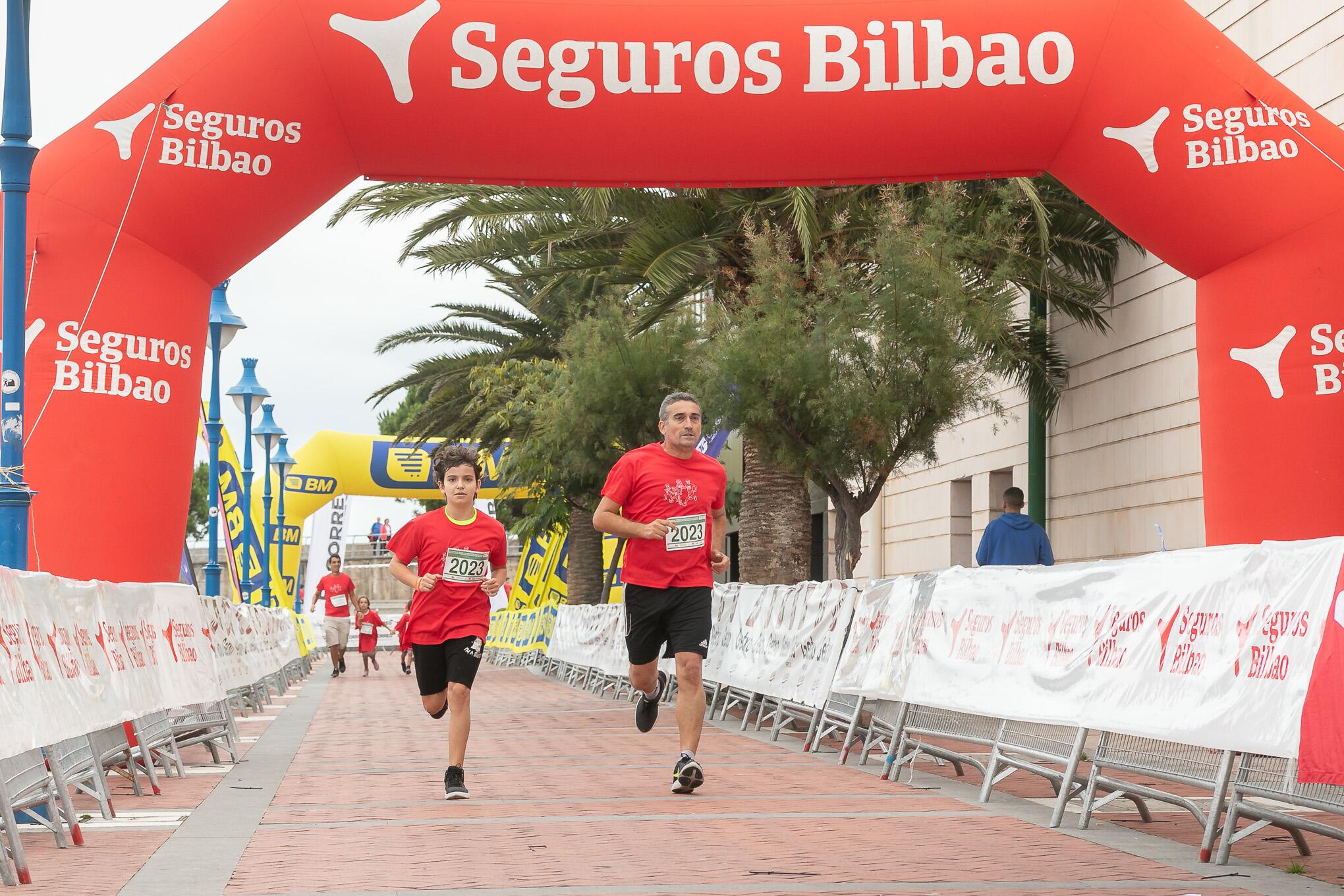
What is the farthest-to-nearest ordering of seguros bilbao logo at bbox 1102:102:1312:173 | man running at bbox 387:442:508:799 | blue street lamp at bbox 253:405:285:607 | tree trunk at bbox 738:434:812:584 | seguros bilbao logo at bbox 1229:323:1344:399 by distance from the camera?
1. blue street lamp at bbox 253:405:285:607
2. tree trunk at bbox 738:434:812:584
3. seguros bilbao logo at bbox 1102:102:1312:173
4. seguros bilbao logo at bbox 1229:323:1344:399
5. man running at bbox 387:442:508:799

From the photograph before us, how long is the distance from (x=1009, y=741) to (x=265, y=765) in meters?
5.05

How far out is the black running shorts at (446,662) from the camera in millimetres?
8641

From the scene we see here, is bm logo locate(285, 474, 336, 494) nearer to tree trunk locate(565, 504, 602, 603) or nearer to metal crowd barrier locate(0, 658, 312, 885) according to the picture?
tree trunk locate(565, 504, 602, 603)

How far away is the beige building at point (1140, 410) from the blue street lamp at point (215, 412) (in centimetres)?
862

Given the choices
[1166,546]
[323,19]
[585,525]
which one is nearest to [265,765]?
[323,19]

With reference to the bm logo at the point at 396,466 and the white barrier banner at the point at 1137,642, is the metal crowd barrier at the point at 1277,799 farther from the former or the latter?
the bm logo at the point at 396,466

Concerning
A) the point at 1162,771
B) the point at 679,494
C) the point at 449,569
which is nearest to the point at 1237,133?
the point at 679,494

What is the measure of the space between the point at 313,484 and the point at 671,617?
38.9 m

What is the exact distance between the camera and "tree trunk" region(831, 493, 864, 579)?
624 inches

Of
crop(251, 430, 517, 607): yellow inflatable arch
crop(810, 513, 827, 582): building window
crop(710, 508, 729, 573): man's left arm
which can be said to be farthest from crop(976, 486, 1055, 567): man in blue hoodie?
crop(251, 430, 517, 607): yellow inflatable arch

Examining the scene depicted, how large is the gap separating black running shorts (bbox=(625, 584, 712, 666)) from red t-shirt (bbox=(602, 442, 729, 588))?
6 cm

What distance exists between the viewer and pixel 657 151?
36.9ft

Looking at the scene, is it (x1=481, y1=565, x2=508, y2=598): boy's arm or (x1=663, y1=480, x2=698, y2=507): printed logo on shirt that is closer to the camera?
(x1=481, y1=565, x2=508, y2=598): boy's arm

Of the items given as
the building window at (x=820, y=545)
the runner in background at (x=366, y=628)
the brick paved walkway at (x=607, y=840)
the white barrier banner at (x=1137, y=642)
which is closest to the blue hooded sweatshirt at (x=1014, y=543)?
the brick paved walkway at (x=607, y=840)
